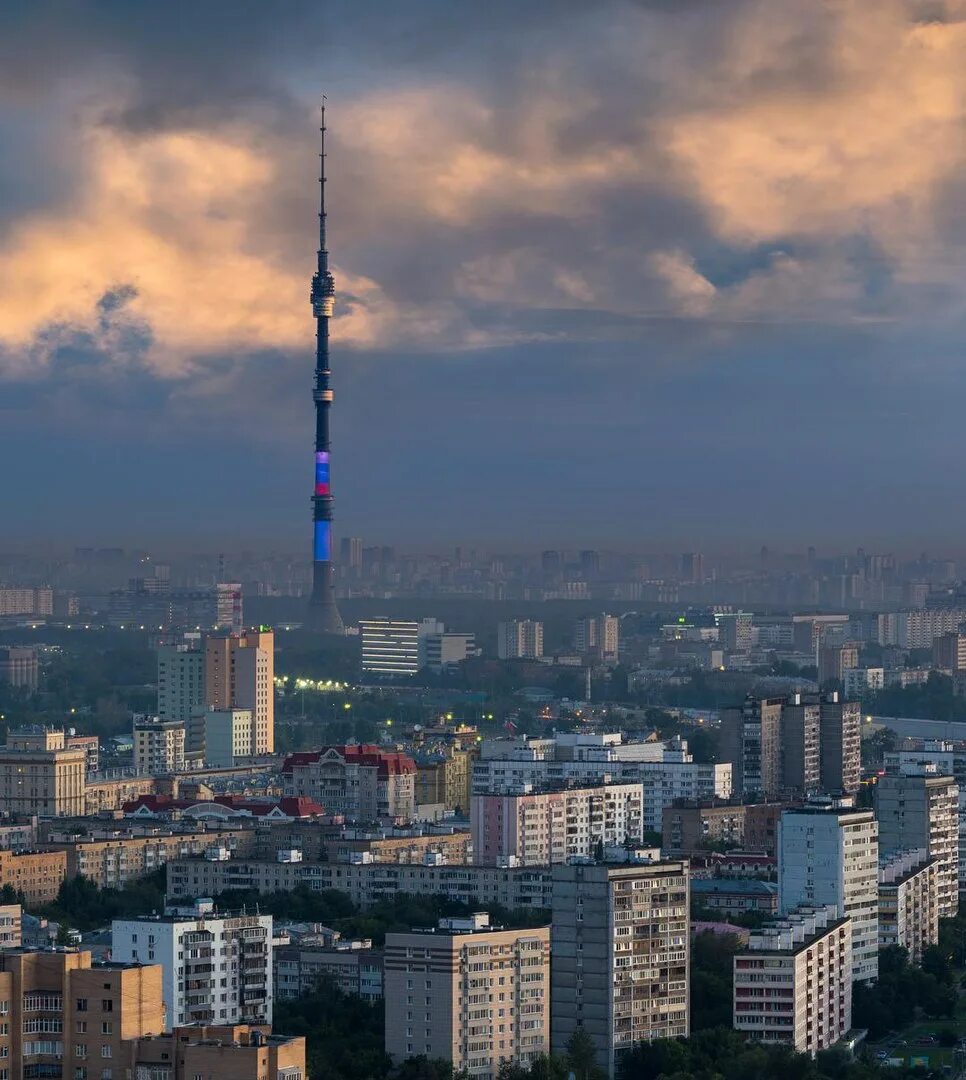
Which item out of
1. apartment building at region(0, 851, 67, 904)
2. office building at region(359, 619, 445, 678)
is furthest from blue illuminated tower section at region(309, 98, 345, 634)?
apartment building at region(0, 851, 67, 904)

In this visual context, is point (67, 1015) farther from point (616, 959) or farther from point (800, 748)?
point (800, 748)

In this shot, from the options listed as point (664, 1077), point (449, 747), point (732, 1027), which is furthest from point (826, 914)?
point (449, 747)

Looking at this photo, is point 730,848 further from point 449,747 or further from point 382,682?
point 382,682

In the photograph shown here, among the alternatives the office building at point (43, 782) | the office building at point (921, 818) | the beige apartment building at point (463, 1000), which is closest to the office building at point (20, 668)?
the office building at point (43, 782)

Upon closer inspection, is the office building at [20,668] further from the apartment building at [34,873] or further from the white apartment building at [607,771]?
the apartment building at [34,873]

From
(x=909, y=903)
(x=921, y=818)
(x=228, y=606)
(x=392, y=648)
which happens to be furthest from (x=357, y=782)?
(x=228, y=606)
